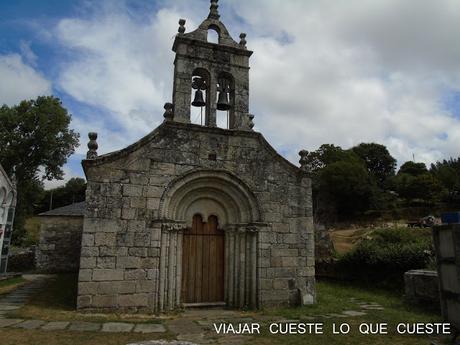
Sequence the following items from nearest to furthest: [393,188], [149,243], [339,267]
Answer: [149,243] < [339,267] < [393,188]

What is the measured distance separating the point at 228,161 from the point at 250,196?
3.44 feet

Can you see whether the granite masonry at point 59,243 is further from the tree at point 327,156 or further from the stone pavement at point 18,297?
the tree at point 327,156

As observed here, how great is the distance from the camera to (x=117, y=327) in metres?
6.22

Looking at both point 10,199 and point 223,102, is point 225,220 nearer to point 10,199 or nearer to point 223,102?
point 223,102

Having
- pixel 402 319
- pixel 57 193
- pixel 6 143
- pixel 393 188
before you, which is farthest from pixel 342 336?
pixel 57 193

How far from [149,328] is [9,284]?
759cm

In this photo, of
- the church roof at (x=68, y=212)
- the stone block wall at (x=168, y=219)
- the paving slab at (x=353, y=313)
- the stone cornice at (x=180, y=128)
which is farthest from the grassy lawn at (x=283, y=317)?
the church roof at (x=68, y=212)

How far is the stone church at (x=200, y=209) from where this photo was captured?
24.8 feet

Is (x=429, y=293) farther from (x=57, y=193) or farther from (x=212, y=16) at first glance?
(x=57, y=193)

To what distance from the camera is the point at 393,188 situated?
42.3m

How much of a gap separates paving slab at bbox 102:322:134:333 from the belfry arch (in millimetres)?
1669

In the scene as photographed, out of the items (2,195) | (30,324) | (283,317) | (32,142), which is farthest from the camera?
(32,142)

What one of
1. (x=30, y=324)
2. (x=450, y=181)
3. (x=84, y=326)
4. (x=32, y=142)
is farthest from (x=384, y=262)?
(x=450, y=181)

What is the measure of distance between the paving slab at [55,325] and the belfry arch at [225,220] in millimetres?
2361
